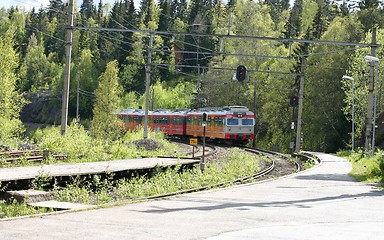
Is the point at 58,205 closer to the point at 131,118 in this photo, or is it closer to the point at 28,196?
the point at 28,196

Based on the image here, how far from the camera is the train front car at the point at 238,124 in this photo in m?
51.9

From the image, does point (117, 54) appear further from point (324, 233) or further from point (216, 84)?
point (324, 233)

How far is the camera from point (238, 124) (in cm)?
5241

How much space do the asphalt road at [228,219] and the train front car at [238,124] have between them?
31.7 meters

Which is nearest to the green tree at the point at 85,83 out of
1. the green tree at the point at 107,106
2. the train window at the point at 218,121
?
A: the green tree at the point at 107,106

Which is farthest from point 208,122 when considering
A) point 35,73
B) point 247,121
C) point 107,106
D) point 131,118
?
point 35,73

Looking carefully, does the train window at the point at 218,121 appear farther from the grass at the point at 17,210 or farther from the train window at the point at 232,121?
the grass at the point at 17,210

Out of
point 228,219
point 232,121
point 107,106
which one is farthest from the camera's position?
point 107,106

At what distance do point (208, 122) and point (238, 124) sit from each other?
367 centimetres

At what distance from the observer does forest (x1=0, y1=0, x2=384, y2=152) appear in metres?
51.5

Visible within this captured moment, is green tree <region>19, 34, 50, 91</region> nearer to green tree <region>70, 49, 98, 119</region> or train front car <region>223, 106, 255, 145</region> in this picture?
green tree <region>70, 49, 98, 119</region>

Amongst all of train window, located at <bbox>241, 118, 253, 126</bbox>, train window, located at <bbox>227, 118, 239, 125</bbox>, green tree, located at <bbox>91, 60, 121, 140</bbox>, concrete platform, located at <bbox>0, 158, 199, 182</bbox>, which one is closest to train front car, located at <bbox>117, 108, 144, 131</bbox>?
green tree, located at <bbox>91, 60, 121, 140</bbox>

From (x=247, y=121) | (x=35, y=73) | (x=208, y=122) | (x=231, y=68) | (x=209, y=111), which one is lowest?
(x=208, y=122)

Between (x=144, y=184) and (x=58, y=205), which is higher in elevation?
(x=58, y=205)
